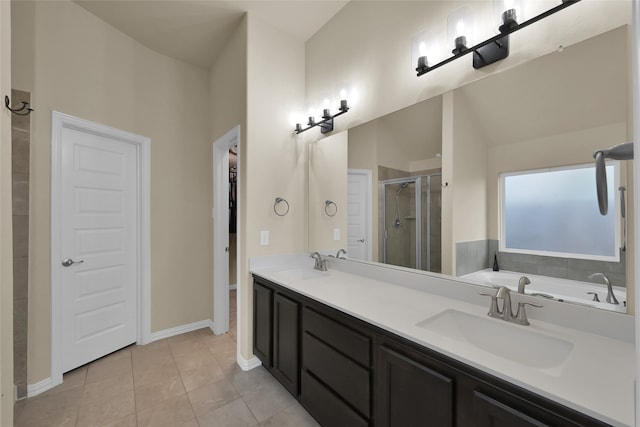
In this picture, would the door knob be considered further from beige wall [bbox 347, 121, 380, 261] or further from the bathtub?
the bathtub

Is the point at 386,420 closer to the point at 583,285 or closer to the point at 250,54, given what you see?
the point at 583,285

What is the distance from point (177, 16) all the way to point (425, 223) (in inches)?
105

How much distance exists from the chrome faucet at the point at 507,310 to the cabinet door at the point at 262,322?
1.43 metres

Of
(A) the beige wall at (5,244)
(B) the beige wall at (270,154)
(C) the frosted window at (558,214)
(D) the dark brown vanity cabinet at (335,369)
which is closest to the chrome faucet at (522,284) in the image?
(C) the frosted window at (558,214)

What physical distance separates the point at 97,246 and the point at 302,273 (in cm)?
188

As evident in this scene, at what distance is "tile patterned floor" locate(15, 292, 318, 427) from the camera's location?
5.59 ft

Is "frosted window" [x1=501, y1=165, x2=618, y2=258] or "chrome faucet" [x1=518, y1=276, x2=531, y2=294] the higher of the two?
"frosted window" [x1=501, y1=165, x2=618, y2=258]

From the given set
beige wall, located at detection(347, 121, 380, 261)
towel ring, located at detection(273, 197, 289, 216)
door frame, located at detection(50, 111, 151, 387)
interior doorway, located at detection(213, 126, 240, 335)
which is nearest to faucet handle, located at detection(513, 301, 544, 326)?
beige wall, located at detection(347, 121, 380, 261)

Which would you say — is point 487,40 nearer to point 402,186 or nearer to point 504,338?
point 402,186

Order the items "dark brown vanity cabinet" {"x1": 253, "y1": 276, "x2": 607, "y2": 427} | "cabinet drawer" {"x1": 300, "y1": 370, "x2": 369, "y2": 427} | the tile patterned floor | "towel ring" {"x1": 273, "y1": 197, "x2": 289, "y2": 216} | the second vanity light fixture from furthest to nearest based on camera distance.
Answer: "towel ring" {"x1": 273, "y1": 197, "x2": 289, "y2": 216}
the tile patterned floor
"cabinet drawer" {"x1": 300, "y1": 370, "x2": 369, "y2": 427}
the second vanity light fixture
"dark brown vanity cabinet" {"x1": 253, "y1": 276, "x2": 607, "y2": 427}

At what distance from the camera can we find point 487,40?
1.26 m

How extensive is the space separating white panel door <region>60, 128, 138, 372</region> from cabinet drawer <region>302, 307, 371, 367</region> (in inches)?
80.3

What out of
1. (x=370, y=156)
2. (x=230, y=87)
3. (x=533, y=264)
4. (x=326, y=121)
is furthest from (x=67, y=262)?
(x=533, y=264)

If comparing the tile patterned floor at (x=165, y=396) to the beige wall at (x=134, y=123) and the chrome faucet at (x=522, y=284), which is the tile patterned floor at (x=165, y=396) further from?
the chrome faucet at (x=522, y=284)
